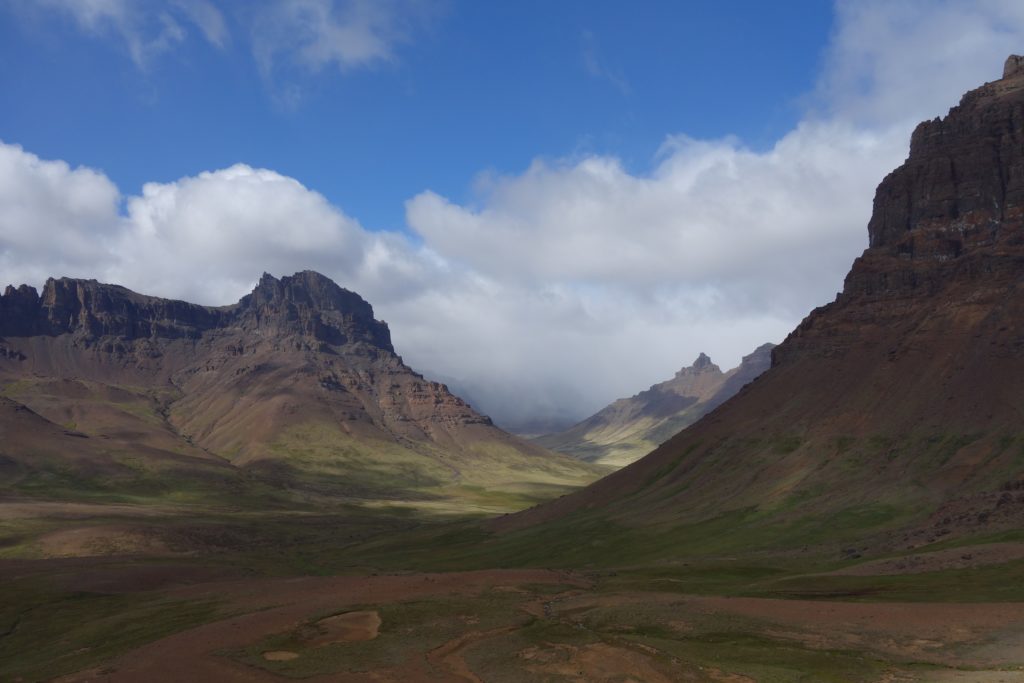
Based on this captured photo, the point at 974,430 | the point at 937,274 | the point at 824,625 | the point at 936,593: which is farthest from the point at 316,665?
the point at 937,274

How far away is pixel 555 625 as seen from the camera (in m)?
73.5

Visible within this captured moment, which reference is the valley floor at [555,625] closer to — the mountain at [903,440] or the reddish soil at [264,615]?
the reddish soil at [264,615]

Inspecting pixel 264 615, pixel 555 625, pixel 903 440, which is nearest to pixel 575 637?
pixel 555 625

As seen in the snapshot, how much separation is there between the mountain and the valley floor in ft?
76.9

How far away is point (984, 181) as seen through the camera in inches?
7712

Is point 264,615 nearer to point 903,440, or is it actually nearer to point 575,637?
point 575,637

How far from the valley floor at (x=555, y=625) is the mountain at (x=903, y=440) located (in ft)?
76.9

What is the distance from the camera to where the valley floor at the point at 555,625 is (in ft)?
195

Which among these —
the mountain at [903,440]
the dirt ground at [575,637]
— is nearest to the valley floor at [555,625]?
the dirt ground at [575,637]

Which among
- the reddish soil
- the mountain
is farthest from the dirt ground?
the mountain

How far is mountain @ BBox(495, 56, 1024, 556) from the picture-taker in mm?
129250

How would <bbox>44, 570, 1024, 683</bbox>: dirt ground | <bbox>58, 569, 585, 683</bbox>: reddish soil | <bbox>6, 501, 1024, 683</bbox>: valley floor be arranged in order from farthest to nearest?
<bbox>58, 569, 585, 683</bbox>: reddish soil
<bbox>6, 501, 1024, 683</bbox>: valley floor
<bbox>44, 570, 1024, 683</bbox>: dirt ground

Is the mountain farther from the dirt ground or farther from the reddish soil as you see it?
the reddish soil

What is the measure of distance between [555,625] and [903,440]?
109 metres
